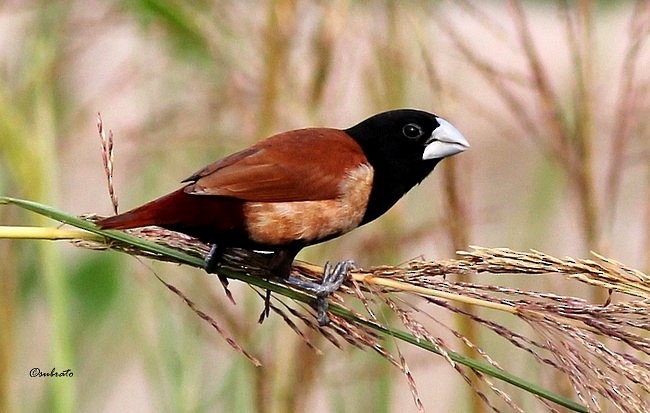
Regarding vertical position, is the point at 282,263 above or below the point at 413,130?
below

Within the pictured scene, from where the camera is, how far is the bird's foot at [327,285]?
117 centimetres

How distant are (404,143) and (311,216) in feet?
0.82

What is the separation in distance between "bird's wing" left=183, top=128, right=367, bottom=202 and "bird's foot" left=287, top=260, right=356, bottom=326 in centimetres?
14

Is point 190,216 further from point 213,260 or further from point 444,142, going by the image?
point 444,142

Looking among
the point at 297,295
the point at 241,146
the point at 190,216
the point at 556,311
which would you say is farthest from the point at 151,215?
the point at 241,146

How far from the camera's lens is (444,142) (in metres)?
1.47

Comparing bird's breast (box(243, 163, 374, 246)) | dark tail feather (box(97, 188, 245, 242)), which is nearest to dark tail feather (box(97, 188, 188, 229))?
dark tail feather (box(97, 188, 245, 242))

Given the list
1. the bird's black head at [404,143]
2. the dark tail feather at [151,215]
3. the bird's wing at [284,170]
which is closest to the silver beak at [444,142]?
the bird's black head at [404,143]

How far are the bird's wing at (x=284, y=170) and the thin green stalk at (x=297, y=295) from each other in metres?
0.09

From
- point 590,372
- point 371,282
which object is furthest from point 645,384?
point 371,282

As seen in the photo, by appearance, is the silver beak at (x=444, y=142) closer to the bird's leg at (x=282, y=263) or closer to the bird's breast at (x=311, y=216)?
the bird's breast at (x=311, y=216)

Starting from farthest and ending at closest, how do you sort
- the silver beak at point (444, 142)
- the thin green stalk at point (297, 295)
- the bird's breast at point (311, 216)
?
the silver beak at point (444, 142) < the bird's breast at point (311, 216) < the thin green stalk at point (297, 295)

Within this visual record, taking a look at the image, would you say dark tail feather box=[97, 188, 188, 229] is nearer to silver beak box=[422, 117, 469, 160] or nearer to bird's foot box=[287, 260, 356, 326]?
bird's foot box=[287, 260, 356, 326]

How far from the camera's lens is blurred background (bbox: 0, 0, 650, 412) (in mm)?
1479
